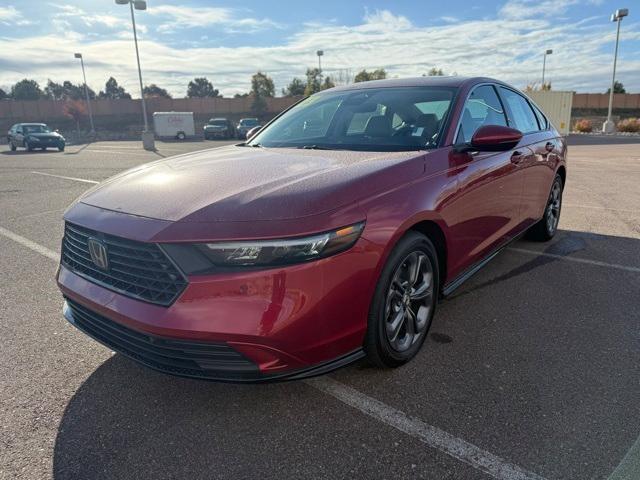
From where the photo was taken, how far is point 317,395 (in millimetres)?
2615

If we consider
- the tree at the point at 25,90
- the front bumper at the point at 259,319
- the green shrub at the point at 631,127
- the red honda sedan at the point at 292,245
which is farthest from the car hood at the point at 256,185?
the tree at the point at 25,90

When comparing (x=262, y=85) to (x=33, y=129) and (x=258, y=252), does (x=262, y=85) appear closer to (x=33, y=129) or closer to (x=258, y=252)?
(x=33, y=129)

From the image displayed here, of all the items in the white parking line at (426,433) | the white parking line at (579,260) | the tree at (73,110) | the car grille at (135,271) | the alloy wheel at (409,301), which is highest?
the tree at (73,110)

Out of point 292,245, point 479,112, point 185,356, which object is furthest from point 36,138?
point 292,245

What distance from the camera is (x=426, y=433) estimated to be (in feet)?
7.51

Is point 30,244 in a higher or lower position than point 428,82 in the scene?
lower

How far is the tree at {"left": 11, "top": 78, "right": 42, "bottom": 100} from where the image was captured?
100 meters

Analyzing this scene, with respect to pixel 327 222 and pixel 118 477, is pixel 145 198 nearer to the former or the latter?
pixel 327 222

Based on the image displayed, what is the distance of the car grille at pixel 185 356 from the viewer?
6.89 ft

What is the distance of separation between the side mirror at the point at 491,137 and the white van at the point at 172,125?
41.9 metres

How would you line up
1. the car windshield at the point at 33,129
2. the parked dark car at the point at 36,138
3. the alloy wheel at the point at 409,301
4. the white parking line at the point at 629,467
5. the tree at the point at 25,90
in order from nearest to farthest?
the white parking line at the point at 629,467 → the alloy wheel at the point at 409,301 → the parked dark car at the point at 36,138 → the car windshield at the point at 33,129 → the tree at the point at 25,90

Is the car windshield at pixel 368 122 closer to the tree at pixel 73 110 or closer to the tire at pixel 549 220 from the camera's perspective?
the tire at pixel 549 220

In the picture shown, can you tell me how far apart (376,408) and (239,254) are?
1.11 m

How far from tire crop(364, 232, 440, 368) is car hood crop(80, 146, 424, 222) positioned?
0.40 metres
